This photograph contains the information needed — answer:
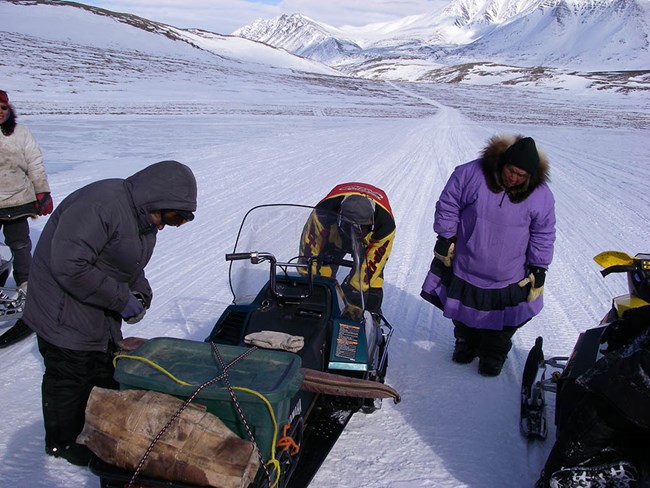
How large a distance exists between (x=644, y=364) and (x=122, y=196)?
2.29m

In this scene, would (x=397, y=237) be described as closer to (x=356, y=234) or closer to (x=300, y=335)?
(x=356, y=234)

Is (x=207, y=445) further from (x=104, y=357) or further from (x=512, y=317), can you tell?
(x=512, y=317)

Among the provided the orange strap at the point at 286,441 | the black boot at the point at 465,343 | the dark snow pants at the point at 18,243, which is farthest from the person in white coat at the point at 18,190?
the black boot at the point at 465,343

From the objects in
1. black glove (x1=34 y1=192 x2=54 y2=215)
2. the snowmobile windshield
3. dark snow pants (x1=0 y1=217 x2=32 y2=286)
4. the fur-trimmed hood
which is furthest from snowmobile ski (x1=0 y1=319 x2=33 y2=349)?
the fur-trimmed hood

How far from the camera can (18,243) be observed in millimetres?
4719

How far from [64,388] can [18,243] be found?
86.5 inches

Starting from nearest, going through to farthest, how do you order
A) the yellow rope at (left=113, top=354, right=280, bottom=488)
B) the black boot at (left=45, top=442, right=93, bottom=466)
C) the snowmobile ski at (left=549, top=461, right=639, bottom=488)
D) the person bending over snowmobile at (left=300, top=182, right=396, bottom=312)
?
the yellow rope at (left=113, top=354, right=280, bottom=488) < the snowmobile ski at (left=549, top=461, right=639, bottom=488) < the black boot at (left=45, top=442, right=93, bottom=466) < the person bending over snowmobile at (left=300, top=182, right=396, bottom=312)

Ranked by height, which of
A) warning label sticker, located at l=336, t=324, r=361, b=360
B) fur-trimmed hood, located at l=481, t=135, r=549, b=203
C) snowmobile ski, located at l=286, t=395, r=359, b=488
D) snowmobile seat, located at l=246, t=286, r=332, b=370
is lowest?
A: snowmobile ski, located at l=286, t=395, r=359, b=488

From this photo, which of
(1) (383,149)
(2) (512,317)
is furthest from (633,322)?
(1) (383,149)

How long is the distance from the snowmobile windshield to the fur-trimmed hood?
37.0 inches

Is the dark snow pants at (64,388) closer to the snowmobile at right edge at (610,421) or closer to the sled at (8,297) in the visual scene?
the sled at (8,297)

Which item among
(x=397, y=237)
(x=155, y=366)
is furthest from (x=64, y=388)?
(x=397, y=237)

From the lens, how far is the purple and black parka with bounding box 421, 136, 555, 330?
388cm

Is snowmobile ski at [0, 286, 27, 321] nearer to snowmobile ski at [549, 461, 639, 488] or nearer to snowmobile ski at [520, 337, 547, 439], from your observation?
snowmobile ski at [520, 337, 547, 439]
